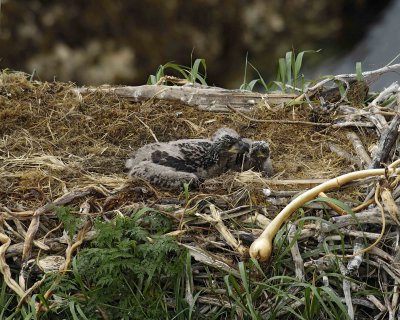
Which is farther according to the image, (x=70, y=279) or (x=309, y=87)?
(x=309, y=87)

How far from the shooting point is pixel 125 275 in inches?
207

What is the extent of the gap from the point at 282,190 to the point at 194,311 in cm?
108

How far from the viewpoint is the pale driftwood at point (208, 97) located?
7.63m

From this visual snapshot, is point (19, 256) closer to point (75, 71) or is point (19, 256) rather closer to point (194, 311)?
A: point (194, 311)

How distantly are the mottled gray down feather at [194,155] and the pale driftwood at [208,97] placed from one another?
→ 0.78 m

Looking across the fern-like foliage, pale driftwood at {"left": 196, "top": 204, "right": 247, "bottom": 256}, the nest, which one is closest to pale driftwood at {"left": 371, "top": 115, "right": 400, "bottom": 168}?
the nest

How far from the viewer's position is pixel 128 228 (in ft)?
17.8

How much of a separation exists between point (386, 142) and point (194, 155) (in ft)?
4.17

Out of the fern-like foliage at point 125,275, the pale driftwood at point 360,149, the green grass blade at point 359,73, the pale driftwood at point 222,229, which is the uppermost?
the green grass blade at point 359,73

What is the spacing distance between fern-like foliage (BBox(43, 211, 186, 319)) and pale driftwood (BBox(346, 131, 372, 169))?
166 cm

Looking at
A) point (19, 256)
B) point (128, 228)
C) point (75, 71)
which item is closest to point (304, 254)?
point (128, 228)

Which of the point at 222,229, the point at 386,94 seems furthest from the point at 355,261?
the point at 386,94

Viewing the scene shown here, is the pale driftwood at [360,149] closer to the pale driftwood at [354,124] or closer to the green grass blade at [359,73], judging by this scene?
the pale driftwood at [354,124]

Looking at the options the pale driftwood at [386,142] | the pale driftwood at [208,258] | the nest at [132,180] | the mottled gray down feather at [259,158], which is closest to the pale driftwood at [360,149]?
the nest at [132,180]
